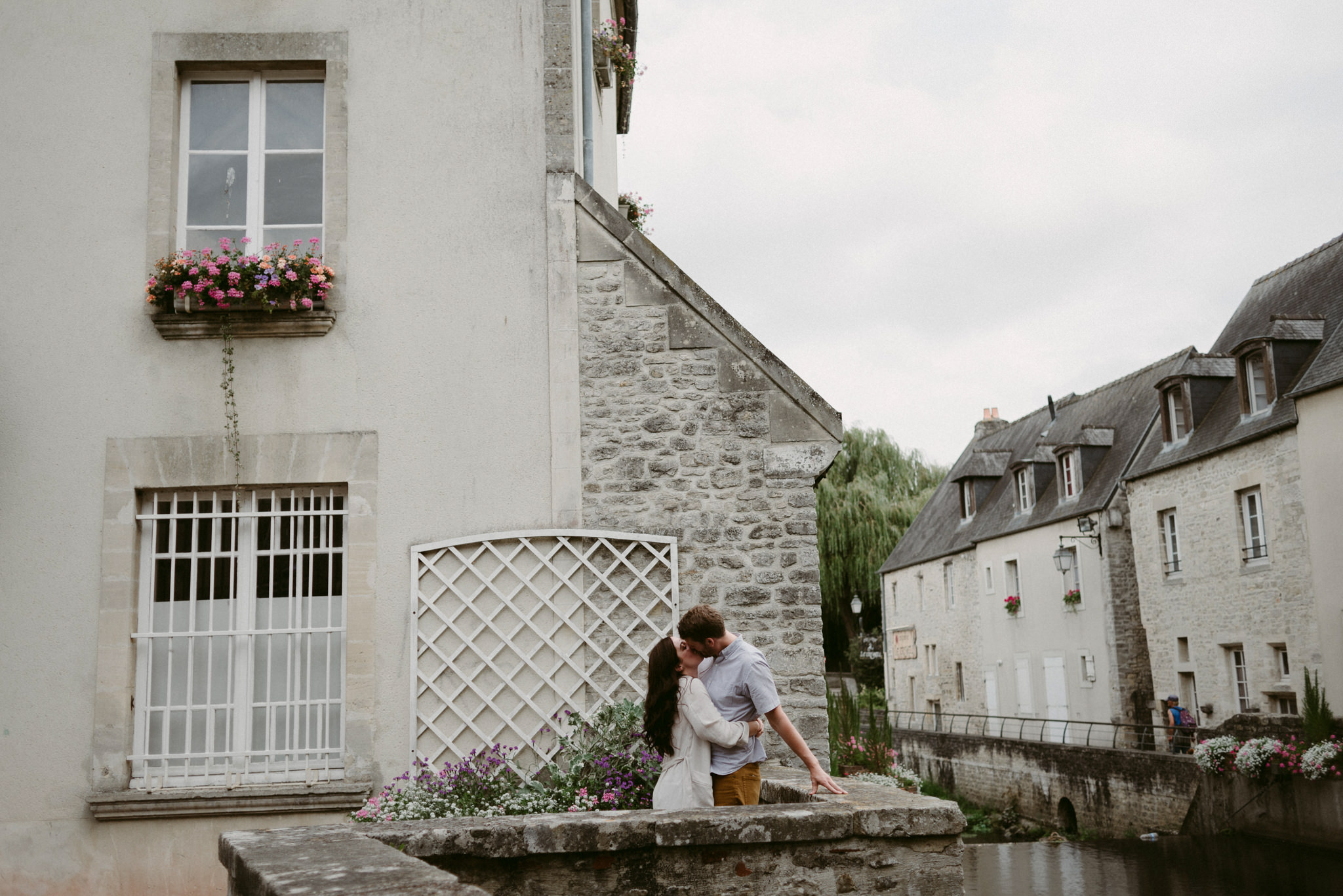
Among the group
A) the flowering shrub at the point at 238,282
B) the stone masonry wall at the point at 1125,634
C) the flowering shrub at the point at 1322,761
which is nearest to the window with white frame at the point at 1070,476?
the stone masonry wall at the point at 1125,634

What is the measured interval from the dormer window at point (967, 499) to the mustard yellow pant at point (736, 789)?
959 inches

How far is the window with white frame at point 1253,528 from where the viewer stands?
16500mm

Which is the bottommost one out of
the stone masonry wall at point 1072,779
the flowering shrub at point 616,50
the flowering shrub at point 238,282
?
the stone masonry wall at point 1072,779

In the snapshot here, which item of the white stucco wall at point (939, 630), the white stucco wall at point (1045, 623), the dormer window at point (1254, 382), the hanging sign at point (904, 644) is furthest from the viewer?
the hanging sign at point (904, 644)

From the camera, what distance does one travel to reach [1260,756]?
13164 millimetres

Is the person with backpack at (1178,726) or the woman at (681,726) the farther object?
the person with backpack at (1178,726)

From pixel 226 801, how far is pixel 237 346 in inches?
99.3

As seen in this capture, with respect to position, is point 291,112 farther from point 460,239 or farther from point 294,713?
point 294,713

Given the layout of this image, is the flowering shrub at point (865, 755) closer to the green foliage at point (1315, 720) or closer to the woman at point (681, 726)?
the woman at point (681, 726)

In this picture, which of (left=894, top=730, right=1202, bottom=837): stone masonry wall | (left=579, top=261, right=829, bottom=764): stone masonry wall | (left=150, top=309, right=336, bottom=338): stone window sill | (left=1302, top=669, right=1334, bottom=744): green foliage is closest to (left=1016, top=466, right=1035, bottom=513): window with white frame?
(left=894, top=730, right=1202, bottom=837): stone masonry wall

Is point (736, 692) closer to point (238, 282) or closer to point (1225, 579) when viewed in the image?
point (238, 282)

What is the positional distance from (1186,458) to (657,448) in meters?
14.2

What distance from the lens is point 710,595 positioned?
21.1ft

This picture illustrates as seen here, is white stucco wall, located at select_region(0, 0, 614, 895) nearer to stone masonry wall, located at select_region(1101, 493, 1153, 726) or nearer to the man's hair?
the man's hair
